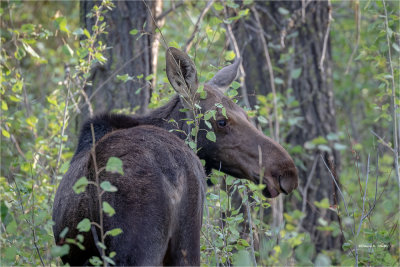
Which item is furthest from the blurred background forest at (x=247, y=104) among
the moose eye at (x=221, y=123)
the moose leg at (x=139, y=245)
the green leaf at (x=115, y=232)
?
the green leaf at (x=115, y=232)

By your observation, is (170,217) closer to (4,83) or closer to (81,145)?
(81,145)

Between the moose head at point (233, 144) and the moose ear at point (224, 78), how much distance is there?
0.49m

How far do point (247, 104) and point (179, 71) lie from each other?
2196 millimetres

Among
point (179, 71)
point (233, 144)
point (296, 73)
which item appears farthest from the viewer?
point (296, 73)

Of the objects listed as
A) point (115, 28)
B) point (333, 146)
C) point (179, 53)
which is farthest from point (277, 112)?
point (179, 53)

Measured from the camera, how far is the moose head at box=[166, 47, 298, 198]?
460 cm

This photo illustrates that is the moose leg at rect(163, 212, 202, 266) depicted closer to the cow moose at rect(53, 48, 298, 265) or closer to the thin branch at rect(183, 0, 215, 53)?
the cow moose at rect(53, 48, 298, 265)

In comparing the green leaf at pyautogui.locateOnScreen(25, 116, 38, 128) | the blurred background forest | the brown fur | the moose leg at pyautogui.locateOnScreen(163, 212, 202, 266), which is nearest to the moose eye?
the blurred background forest

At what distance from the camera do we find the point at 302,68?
873 cm

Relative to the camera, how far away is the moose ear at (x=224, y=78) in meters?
5.75

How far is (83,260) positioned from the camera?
3701 millimetres

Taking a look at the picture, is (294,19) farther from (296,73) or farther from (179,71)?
(179,71)

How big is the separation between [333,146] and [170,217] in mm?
5573

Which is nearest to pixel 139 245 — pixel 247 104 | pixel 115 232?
pixel 115 232
